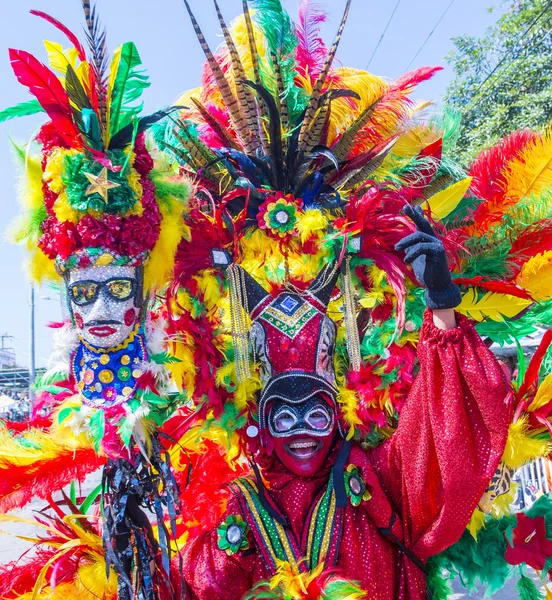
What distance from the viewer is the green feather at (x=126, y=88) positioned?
1949 millimetres

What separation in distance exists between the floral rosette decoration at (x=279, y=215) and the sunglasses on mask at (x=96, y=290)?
600mm

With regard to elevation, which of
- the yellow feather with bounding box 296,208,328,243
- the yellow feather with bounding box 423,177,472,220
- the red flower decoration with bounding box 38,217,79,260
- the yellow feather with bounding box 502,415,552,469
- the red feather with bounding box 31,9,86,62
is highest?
the red feather with bounding box 31,9,86,62

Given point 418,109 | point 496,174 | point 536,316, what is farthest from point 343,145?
point 536,316

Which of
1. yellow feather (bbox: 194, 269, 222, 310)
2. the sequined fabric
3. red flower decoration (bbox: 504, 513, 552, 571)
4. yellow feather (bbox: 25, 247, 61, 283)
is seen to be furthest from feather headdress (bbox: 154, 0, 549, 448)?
red flower decoration (bbox: 504, 513, 552, 571)

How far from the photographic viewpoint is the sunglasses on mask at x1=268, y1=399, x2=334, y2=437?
2.16 meters

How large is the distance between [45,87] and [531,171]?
1.93m

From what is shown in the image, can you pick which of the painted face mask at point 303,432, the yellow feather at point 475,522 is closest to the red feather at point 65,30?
the painted face mask at point 303,432

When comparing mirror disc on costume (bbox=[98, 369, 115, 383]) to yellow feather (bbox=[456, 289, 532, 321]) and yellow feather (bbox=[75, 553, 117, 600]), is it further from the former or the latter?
yellow feather (bbox=[456, 289, 532, 321])

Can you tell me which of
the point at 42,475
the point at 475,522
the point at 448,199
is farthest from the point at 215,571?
the point at 448,199

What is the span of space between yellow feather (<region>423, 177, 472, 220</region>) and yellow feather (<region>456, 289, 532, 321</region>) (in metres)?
0.34

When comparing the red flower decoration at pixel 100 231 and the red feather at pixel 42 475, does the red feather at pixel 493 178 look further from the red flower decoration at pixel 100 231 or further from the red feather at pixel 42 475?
the red feather at pixel 42 475

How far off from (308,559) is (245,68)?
6.30ft

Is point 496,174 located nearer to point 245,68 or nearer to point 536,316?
point 536,316

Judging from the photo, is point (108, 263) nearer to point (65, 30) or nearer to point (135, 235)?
point (135, 235)
